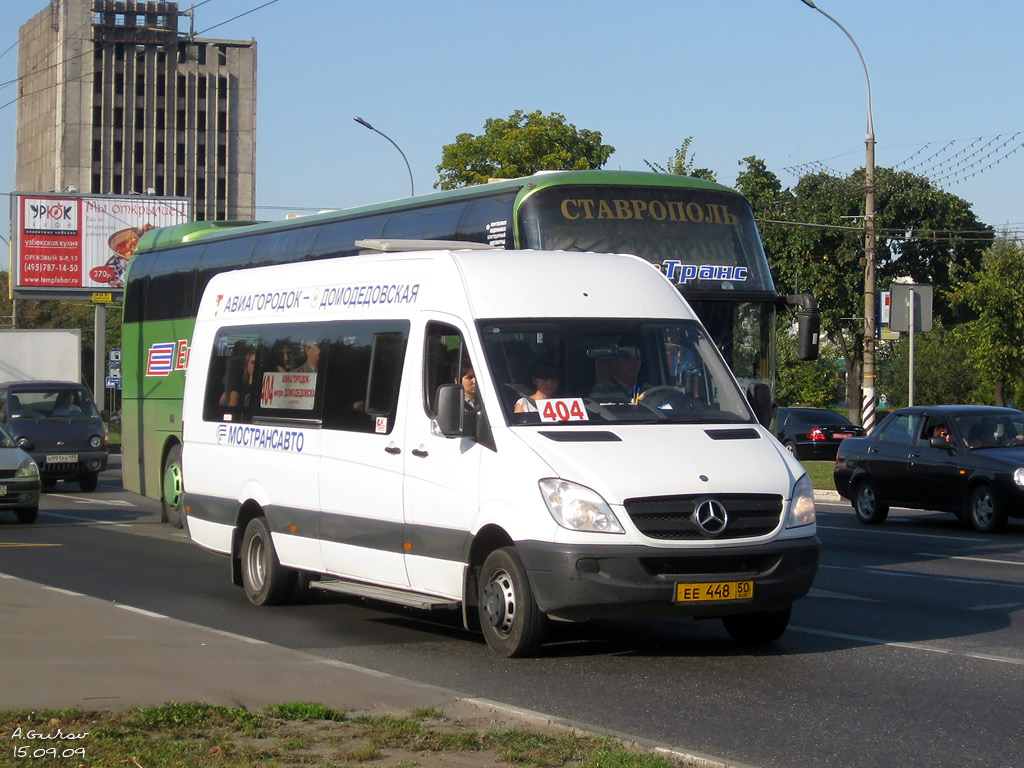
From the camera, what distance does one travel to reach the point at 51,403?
1145 inches

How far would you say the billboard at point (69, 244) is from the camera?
54125 mm

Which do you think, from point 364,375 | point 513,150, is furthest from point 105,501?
point 513,150

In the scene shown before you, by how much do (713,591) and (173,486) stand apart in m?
12.0

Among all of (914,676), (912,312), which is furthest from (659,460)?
(912,312)

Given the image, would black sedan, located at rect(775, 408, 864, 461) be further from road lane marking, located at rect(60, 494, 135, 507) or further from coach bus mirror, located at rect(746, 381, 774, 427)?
coach bus mirror, located at rect(746, 381, 774, 427)

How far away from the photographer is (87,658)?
8180mm

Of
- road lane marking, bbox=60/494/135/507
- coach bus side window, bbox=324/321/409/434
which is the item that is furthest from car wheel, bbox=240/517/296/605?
road lane marking, bbox=60/494/135/507

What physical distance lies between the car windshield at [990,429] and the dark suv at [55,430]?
1633 cm

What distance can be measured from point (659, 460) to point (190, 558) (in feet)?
26.9

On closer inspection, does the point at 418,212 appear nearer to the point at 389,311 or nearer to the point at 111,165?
the point at 389,311

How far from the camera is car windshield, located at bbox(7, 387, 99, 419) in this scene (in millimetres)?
28562

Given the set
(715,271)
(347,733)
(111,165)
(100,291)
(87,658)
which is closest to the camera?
(347,733)

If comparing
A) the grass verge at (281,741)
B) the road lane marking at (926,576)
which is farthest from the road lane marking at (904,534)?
the grass verge at (281,741)

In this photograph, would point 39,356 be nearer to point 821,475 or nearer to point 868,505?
point 821,475
